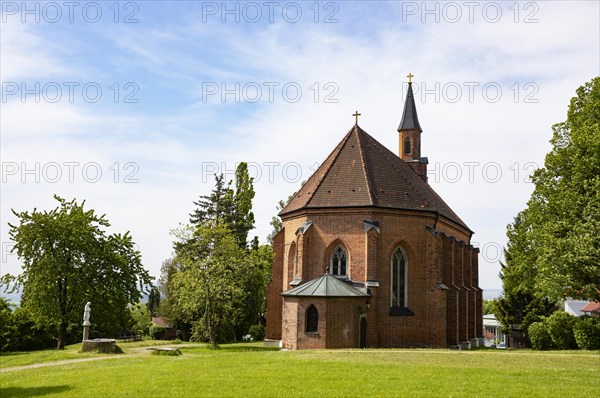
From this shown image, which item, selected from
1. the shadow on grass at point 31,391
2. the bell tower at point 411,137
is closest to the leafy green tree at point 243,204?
the bell tower at point 411,137

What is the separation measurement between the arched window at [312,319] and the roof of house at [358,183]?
20.7 ft

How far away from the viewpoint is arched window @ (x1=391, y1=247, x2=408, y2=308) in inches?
1272

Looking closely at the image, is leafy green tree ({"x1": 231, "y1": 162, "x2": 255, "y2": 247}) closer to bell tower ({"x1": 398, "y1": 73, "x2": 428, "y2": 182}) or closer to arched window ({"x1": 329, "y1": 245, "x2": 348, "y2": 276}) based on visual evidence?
bell tower ({"x1": 398, "y1": 73, "x2": 428, "y2": 182})

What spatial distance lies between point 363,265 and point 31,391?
1905 centimetres

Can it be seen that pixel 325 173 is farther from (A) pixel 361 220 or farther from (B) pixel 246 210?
(B) pixel 246 210

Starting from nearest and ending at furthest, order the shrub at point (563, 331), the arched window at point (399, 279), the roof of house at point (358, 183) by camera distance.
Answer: the arched window at point (399, 279) → the roof of house at point (358, 183) → the shrub at point (563, 331)

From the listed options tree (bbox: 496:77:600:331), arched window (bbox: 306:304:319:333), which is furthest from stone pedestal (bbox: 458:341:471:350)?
arched window (bbox: 306:304:319:333)

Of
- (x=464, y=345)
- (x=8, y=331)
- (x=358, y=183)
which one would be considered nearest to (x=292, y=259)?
(x=358, y=183)

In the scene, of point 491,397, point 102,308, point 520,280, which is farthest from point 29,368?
point 520,280

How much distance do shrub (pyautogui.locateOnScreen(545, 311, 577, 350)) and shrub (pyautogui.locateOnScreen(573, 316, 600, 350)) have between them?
1.46 m

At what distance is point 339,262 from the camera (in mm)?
32281

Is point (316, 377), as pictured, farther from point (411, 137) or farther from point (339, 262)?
point (411, 137)

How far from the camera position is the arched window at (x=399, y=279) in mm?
32312

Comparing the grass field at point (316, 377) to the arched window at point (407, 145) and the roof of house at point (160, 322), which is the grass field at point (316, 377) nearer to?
the arched window at point (407, 145)
